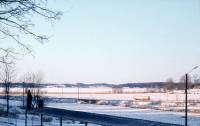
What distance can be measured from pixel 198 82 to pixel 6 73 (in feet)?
375

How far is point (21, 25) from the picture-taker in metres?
5.47

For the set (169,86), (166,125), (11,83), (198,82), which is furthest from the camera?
(198,82)

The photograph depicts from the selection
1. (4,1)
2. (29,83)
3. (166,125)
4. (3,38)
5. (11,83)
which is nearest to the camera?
(4,1)

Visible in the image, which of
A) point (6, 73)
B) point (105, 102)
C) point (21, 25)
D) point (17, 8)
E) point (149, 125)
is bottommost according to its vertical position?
point (105, 102)

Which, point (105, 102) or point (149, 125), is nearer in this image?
point (149, 125)

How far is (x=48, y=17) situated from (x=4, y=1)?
4.10ft

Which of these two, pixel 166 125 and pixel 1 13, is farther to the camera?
pixel 166 125

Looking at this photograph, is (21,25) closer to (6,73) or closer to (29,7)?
(29,7)

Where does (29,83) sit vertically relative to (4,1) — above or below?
below

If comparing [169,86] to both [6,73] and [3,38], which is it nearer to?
[6,73]

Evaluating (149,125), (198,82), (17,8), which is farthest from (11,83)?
(198,82)

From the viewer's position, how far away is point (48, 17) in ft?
18.3

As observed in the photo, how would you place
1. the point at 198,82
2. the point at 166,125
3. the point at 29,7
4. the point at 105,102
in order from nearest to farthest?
the point at 29,7, the point at 166,125, the point at 105,102, the point at 198,82

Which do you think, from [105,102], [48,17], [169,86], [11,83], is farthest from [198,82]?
[48,17]
